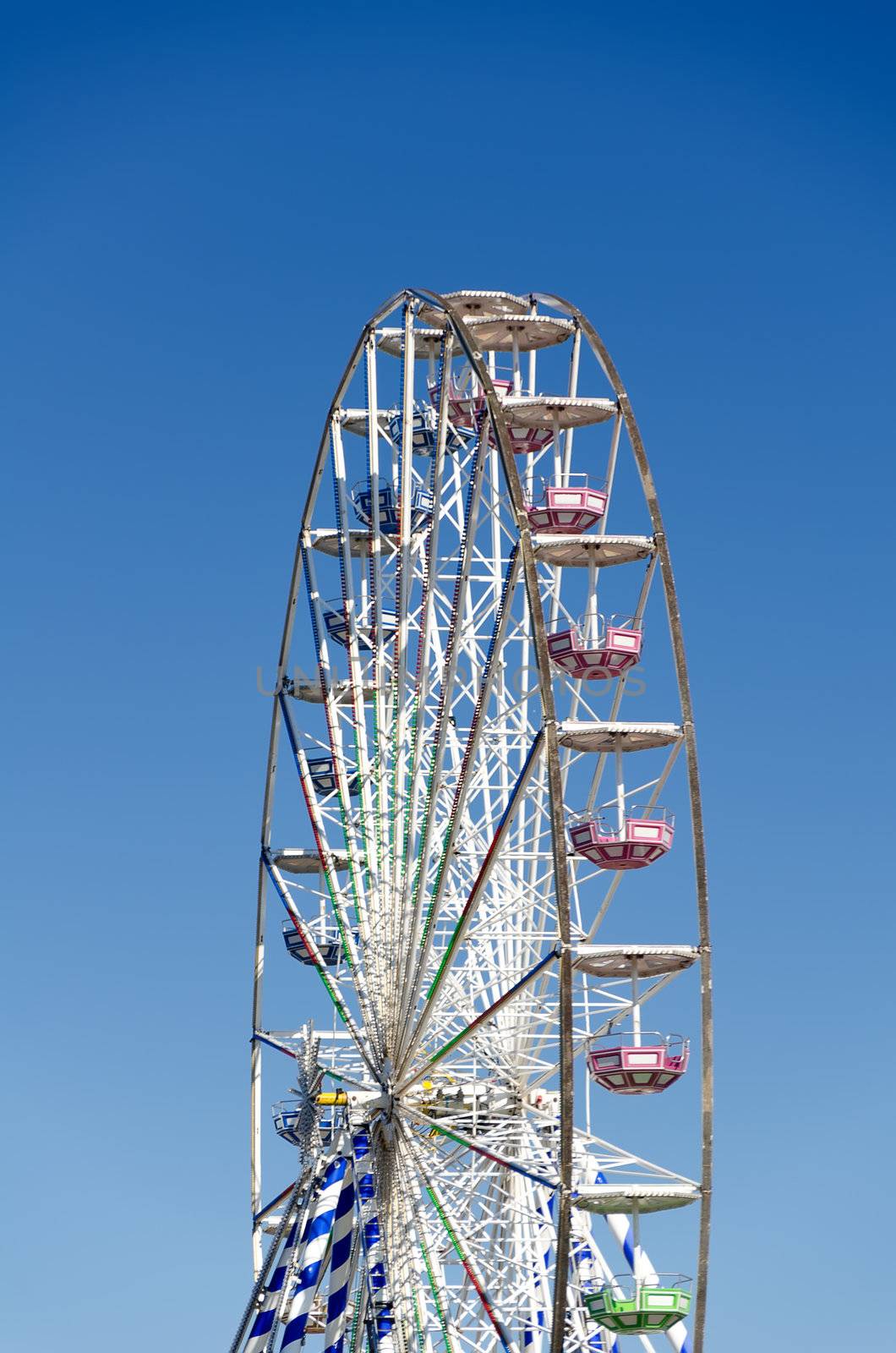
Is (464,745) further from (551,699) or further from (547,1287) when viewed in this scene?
(547,1287)

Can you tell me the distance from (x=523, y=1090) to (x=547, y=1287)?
3215 millimetres

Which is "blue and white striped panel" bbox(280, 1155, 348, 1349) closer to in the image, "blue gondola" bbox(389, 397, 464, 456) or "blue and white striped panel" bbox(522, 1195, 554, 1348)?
"blue and white striped panel" bbox(522, 1195, 554, 1348)

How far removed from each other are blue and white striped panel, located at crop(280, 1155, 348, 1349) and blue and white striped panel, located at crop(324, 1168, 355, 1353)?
3.30ft

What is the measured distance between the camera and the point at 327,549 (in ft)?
193

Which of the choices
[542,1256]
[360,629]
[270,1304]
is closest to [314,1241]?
[270,1304]

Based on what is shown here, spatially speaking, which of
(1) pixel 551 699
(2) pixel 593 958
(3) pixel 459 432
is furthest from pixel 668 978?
(3) pixel 459 432

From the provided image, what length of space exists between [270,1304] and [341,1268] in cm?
298

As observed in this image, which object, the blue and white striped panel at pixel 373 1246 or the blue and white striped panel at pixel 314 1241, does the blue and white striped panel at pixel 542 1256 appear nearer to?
the blue and white striped panel at pixel 373 1246

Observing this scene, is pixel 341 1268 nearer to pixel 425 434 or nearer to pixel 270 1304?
pixel 270 1304

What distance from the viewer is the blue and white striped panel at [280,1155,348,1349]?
5428 centimetres

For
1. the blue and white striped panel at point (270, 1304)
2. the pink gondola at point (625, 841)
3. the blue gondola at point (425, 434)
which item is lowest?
the blue and white striped panel at point (270, 1304)

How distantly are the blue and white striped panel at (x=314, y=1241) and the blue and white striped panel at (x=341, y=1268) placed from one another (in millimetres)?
1007

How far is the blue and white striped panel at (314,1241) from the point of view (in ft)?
178

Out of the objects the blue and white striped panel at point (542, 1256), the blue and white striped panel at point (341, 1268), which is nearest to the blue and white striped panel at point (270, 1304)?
the blue and white striped panel at point (341, 1268)
